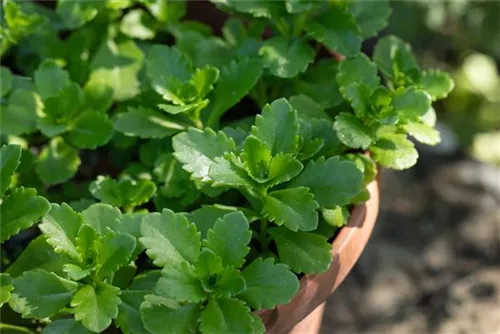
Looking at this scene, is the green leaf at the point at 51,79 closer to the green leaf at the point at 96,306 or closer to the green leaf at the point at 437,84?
the green leaf at the point at 96,306

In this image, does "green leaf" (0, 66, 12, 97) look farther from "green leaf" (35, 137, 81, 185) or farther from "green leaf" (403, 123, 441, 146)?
"green leaf" (403, 123, 441, 146)

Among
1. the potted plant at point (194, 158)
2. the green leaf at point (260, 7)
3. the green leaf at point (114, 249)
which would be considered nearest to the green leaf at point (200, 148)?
the potted plant at point (194, 158)

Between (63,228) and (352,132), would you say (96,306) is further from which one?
(352,132)

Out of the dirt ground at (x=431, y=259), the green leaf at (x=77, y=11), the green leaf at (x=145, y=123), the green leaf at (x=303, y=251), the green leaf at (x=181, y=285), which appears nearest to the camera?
the green leaf at (x=181, y=285)

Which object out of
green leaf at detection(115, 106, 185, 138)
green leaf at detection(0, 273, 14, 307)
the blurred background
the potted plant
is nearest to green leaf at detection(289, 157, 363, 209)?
the potted plant

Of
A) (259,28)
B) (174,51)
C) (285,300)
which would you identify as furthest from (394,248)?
(285,300)

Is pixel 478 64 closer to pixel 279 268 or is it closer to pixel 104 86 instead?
pixel 104 86

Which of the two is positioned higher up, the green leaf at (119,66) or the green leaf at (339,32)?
the green leaf at (339,32)

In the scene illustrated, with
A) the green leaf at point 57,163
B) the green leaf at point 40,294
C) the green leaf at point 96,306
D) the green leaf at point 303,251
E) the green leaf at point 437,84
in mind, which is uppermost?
the green leaf at point 437,84
